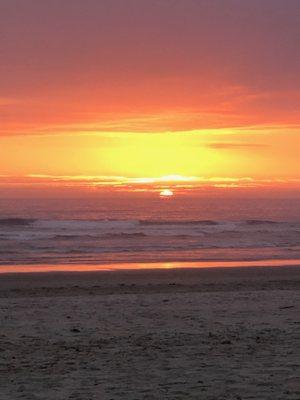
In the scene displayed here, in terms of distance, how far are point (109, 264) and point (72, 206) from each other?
5868cm

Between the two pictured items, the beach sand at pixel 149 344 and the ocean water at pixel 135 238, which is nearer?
the beach sand at pixel 149 344

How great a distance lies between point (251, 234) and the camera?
153 ft

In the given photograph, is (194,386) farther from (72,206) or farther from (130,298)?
(72,206)

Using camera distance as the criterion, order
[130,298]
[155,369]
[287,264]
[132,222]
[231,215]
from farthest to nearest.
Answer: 1. [231,215]
2. [132,222]
3. [287,264]
4. [130,298]
5. [155,369]

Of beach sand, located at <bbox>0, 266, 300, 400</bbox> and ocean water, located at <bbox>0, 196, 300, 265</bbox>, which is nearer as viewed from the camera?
beach sand, located at <bbox>0, 266, 300, 400</bbox>

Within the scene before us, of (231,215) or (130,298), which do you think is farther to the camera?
(231,215)

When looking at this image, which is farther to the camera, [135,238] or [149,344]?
[135,238]

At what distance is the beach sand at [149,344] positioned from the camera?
7504 millimetres

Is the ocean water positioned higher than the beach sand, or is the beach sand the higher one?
the beach sand

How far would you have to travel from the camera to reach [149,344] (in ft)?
32.9

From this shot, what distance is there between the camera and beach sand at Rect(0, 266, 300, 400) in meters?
7.50

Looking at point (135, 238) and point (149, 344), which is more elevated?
point (149, 344)

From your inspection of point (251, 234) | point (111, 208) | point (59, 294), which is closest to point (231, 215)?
point (111, 208)

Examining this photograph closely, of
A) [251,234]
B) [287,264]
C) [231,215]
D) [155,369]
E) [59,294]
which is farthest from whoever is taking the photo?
[231,215]
